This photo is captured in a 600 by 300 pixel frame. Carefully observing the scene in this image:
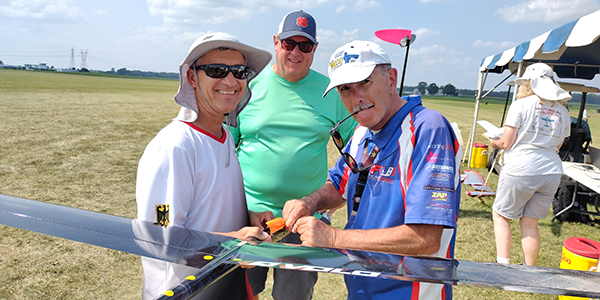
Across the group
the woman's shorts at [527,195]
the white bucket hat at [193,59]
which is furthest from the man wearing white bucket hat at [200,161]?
the woman's shorts at [527,195]

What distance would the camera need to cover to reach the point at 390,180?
1433 millimetres

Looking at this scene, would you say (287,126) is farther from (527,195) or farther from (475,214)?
(475,214)

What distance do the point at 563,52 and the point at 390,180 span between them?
251 inches

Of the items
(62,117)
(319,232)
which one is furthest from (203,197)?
(62,117)

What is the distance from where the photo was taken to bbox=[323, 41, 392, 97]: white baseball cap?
1.46m

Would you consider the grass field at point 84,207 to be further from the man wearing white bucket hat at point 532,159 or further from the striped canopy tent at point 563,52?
the striped canopy tent at point 563,52

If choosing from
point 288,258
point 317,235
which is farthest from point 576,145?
point 288,258

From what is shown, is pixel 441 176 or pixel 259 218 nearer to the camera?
pixel 441 176

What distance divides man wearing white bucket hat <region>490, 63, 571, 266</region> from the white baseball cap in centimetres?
311

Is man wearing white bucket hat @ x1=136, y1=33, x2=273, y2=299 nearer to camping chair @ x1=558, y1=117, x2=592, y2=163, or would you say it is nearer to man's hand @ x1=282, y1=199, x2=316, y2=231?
man's hand @ x1=282, y1=199, x2=316, y2=231

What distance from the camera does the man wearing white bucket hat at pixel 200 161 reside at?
137 centimetres

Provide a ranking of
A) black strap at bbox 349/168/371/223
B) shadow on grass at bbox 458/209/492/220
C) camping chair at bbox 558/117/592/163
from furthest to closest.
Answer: camping chair at bbox 558/117/592/163
shadow on grass at bbox 458/209/492/220
black strap at bbox 349/168/371/223

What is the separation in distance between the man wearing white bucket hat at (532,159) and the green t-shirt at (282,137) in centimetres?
232

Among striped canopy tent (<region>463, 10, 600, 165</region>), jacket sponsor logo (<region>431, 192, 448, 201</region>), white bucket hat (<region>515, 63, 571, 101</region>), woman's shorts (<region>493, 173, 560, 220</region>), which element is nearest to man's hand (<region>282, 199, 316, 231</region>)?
jacket sponsor logo (<region>431, 192, 448, 201</region>)
